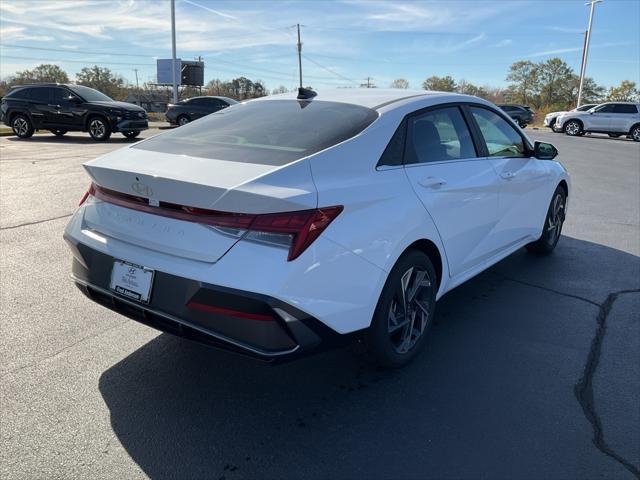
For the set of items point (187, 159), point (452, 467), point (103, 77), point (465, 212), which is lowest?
point (452, 467)

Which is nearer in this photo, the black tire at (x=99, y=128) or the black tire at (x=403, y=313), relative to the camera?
the black tire at (x=403, y=313)

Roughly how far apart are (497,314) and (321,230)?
2.26 metres

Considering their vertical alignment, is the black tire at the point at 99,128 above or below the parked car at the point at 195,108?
below

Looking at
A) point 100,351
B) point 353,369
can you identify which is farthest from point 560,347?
point 100,351

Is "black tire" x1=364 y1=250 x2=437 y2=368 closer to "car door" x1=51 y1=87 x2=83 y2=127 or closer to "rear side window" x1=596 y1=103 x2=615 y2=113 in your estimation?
"car door" x1=51 y1=87 x2=83 y2=127

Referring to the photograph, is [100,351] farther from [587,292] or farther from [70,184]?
[70,184]

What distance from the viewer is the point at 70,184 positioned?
872 centimetres

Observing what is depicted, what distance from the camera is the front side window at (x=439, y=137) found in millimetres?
3311

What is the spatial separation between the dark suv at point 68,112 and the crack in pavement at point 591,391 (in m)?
15.7

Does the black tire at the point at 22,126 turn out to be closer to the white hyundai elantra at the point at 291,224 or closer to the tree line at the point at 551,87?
the white hyundai elantra at the point at 291,224

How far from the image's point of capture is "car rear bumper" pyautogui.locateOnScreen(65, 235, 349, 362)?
2334mm

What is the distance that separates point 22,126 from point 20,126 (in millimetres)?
77

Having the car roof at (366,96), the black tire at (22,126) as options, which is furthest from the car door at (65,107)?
the car roof at (366,96)

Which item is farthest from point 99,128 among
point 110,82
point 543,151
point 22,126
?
point 110,82
